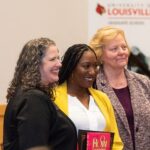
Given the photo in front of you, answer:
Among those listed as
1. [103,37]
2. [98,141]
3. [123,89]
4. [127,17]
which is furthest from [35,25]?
[98,141]

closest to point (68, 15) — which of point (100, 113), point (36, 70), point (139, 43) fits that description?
point (139, 43)

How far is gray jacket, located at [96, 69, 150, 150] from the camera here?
9.68 feet

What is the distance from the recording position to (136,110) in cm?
296

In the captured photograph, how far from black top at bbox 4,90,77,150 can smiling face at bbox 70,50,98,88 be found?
1.54ft

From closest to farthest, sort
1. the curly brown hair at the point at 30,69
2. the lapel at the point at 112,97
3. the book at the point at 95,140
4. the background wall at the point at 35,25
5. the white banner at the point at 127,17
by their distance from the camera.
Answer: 1. the curly brown hair at the point at 30,69
2. the book at the point at 95,140
3. the lapel at the point at 112,97
4. the white banner at the point at 127,17
5. the background wall at the point at 35,25

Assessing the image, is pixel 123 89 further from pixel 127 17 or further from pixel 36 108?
pixel 36 108

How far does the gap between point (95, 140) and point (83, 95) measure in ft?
1.17

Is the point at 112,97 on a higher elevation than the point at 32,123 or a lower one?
lower

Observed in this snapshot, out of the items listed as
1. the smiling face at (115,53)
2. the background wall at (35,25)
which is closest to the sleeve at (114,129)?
the smiling face at (115,53)

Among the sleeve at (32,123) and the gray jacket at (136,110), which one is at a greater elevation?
the sleeve at (32,123)

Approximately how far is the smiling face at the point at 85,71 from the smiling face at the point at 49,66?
1.32ft

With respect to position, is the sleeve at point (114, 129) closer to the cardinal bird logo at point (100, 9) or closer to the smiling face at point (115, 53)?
the smiling face at point (115, 53)

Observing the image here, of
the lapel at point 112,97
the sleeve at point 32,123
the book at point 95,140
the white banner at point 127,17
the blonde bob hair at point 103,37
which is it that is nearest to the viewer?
the sleeve at point 32,123

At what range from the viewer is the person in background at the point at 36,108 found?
6.82 feet
